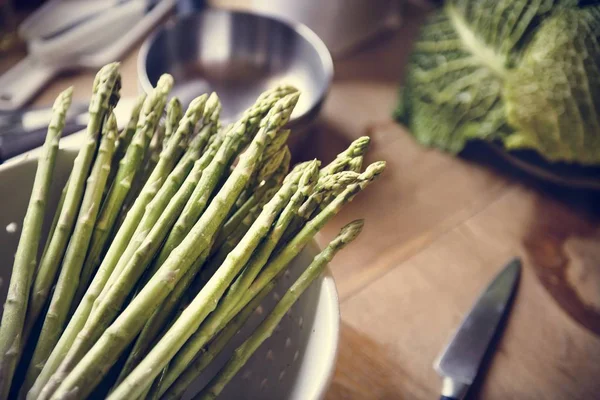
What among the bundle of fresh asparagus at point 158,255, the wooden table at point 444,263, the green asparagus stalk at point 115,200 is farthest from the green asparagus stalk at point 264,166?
the wooden table at point 444,263

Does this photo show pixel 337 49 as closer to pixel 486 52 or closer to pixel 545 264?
pixel 486 52

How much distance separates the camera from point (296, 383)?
44 cm

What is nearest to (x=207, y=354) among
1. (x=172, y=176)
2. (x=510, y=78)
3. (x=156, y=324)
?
(x=156, y=324)

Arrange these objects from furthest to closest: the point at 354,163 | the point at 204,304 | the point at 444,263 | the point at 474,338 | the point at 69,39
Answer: the point at 69,39 → the point at 444,263 → the point at 474,338 → the point at 354,163 → the point at 204,304

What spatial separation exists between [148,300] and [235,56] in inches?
25.5

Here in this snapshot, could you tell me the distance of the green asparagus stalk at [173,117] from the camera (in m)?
0.56

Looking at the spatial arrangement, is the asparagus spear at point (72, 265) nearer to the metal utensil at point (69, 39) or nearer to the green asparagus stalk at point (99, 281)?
the green asparagus stalk at point (99, 281)

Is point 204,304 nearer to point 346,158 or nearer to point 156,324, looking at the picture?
point 156,324

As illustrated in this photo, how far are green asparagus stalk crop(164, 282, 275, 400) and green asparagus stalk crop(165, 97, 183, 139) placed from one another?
208 mm

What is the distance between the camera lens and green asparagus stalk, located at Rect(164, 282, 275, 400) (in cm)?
45

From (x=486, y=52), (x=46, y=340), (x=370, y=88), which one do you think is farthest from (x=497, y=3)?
(x=46, y=340)

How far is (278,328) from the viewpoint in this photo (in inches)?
20.7

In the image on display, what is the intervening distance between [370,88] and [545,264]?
44cm

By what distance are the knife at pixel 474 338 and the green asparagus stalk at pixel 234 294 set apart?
282mm
